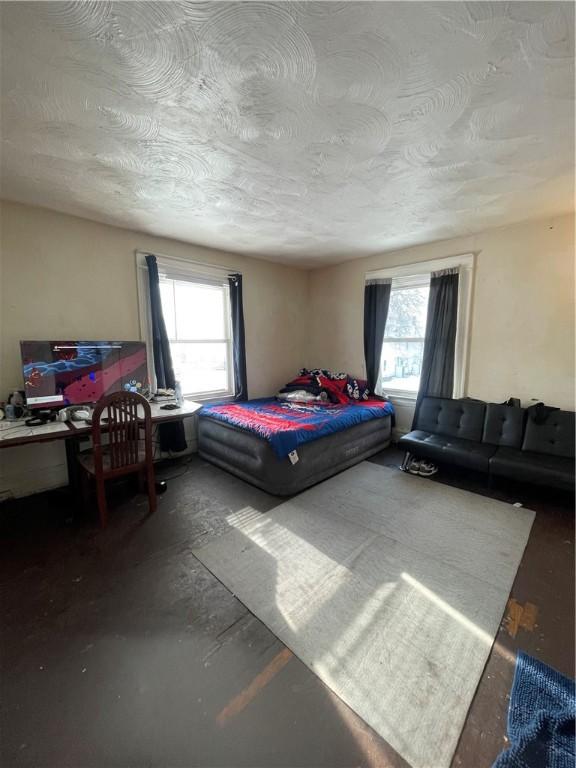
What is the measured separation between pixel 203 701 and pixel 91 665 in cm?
54

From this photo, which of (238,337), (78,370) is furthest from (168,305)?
(78,370)

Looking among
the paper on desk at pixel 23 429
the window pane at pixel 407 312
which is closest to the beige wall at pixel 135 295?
the window pane at pixel 407 312

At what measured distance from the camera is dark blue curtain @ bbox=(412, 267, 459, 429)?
3.56m

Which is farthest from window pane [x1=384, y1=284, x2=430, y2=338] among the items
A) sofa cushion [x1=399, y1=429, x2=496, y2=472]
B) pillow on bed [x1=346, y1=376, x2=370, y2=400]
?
sofa cushion [x1=399, y1=429, x2=496, y2=472]

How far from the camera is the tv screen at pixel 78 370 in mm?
2582

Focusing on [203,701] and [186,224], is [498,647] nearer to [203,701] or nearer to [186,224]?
[203,701]

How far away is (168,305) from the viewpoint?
11.8ft

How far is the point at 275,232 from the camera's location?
3.31 metres

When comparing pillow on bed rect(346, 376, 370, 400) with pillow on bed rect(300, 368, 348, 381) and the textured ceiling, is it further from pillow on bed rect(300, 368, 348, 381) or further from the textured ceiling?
the textured ceiling

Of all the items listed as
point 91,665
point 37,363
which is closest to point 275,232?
point 37,363

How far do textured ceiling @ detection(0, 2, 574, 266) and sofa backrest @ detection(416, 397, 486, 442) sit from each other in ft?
6.34

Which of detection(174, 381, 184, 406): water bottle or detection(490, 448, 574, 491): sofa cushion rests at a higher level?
detection(174, 381, 184, 406): water bottle

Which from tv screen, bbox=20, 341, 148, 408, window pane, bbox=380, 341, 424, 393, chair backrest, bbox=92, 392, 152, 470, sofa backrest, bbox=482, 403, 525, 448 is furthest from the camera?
window pane, bbox=380, 341, 424, 393

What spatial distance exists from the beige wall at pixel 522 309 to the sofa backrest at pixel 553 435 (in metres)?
0.25
